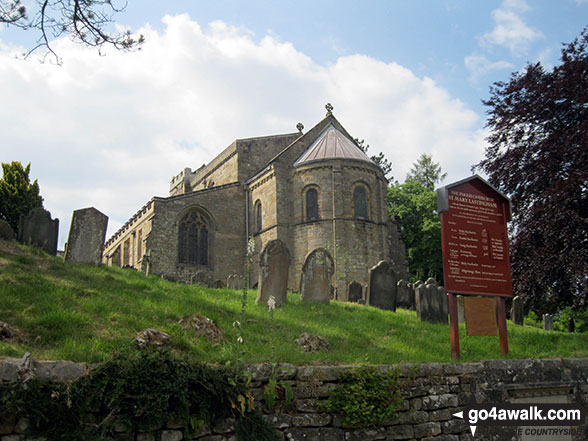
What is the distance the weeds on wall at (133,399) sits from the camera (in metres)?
5.05

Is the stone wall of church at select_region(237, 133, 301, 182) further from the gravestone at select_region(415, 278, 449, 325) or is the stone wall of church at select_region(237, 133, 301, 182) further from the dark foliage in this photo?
the dark foliage

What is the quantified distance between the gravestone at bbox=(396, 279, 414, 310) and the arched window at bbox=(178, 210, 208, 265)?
15.5 meters

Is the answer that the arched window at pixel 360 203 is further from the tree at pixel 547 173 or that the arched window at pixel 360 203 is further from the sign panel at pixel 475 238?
the sign panel at pixel 475 238

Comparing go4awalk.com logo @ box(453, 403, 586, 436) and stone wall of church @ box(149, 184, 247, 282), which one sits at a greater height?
stone wall of church @ box(149, 184, 247, 282)

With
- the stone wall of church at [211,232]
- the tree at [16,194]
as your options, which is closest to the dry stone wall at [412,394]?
the tree at [16,194]

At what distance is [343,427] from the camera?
6.61 metres

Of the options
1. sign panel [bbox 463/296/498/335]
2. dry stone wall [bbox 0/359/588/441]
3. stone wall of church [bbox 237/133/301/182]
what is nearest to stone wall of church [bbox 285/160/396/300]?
stone wall of church [bbox 237/133/301/182]

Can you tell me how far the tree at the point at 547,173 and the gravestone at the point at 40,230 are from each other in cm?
1211

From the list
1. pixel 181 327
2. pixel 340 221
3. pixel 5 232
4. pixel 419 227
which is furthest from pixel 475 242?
pixel 419 227

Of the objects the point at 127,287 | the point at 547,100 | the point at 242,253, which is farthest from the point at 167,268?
the point at 547,100

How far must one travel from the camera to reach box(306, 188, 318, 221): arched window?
27.2 m

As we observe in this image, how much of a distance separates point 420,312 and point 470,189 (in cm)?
354

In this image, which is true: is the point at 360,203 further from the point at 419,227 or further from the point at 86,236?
the point at 86,236

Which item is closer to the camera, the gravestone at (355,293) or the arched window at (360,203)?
the gravestone at (355,293)
